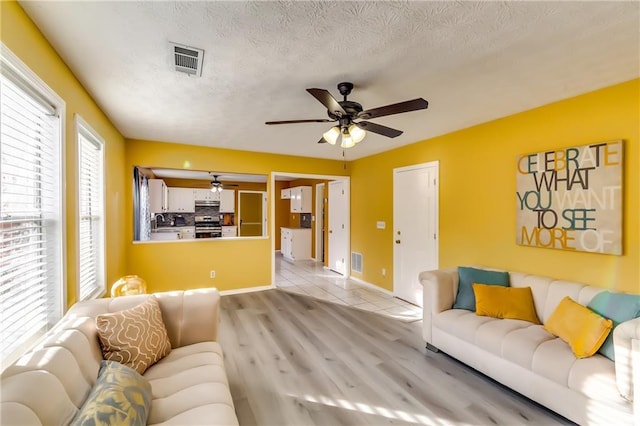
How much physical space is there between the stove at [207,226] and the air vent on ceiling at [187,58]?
6.46 metres

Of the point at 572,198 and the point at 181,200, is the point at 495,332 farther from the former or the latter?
the point at 181,200

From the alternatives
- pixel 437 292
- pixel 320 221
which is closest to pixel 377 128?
pixel 437 292

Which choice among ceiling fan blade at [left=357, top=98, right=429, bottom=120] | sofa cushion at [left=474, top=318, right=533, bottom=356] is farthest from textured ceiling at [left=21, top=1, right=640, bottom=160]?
sofa cushion at [left=474, top=318, right=533, bottom=356]

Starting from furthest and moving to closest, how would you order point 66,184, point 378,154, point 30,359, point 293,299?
point 378,154, point 293,299, point 66,184, point 30,359

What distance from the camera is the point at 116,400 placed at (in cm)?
120

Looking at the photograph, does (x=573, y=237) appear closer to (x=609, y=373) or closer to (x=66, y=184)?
(x=609, y=373)

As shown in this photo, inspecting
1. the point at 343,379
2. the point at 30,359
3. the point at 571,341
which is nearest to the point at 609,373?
the point at 571,341

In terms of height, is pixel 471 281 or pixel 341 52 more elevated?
pixel 341 52

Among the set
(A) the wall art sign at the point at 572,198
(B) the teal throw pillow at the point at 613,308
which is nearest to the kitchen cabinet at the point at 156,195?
(A) the wall art sign at the point at 572,198

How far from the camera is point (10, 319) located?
146cm

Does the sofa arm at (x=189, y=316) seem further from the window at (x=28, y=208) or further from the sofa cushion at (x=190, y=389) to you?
the window at (x=28, y=208)

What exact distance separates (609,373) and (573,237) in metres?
1.25

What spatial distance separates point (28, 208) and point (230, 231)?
690cm

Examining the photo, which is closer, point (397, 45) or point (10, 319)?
point (10, 319)
